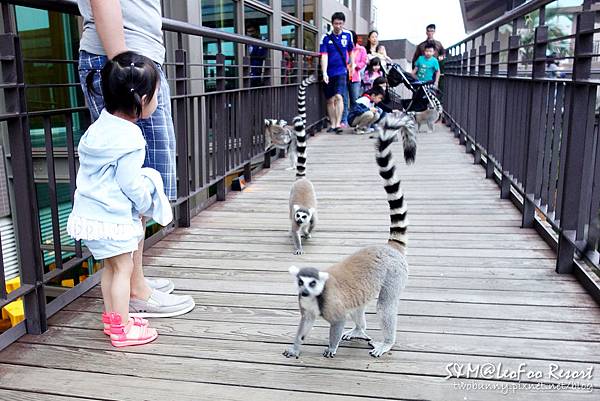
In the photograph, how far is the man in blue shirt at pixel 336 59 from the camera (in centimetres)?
873

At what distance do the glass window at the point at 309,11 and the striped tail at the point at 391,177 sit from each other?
12.8 m

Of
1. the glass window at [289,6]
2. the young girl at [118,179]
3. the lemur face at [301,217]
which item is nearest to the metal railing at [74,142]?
the young girl at [118,179]

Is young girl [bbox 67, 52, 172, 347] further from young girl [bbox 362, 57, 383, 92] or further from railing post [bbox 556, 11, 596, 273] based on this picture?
young girl [bbox 362, 57, 383, 92]

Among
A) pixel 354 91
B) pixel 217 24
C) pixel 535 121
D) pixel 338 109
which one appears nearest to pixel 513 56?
pixel 535 121

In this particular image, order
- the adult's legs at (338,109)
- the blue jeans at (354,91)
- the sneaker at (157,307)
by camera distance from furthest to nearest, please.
Answer: the blue jeans at (354,91) → the adult's legs at (338,109) → the sneaker at (157,307)

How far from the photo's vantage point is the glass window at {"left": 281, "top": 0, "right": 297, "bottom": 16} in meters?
12.1

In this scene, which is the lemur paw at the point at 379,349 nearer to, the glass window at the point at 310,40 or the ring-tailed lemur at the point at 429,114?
the ring-tailed lemur at the point at 429,114

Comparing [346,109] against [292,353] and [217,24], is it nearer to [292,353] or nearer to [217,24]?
[217,24]

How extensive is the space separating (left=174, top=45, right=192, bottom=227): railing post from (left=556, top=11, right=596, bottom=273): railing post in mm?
2520

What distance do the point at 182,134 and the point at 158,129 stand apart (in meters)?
1.57

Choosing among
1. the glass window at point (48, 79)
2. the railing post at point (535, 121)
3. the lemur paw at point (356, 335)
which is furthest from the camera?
the glass window at point (48, 79)

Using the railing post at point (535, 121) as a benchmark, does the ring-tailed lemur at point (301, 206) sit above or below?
below

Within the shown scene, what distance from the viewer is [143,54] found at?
230 centimetres

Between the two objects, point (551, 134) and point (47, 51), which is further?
point (47, 51)
